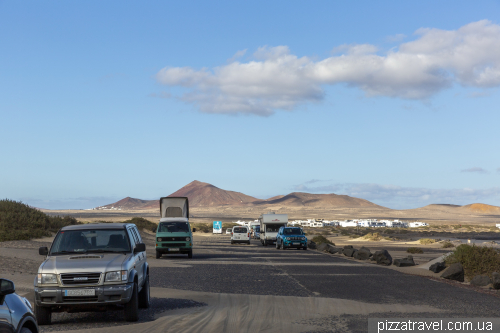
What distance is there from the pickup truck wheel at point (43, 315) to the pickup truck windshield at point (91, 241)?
1.17m

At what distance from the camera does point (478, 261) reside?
22.4 metres

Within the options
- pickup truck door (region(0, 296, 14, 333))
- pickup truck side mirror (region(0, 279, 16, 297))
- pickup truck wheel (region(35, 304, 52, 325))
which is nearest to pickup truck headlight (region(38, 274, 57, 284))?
pickup truck wheel (region(35, 304, 52, 325))

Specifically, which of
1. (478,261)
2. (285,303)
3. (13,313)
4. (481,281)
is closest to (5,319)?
(13,313)

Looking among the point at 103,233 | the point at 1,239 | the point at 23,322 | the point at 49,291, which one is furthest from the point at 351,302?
the point at 1,239

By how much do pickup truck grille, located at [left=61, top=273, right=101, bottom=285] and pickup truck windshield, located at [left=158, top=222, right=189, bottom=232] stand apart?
21.6m

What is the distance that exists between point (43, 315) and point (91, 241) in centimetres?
171

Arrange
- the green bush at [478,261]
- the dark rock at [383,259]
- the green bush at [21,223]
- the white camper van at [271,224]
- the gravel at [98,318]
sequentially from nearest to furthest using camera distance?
the gravel at [98,318], the green bush at [478,261], the dark rock at [383,259], the green bush at [21,223], the white camper van at [271,224]

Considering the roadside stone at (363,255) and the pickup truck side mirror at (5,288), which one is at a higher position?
the pickup truck side mirror at (5,288)

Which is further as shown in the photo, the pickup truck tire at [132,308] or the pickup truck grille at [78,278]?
the pickup truck tire at [132,308]

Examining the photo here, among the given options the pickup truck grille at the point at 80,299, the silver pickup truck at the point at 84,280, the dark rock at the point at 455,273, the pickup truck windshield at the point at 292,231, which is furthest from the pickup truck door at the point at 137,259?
the pickup truck windshield at the point at 292,231

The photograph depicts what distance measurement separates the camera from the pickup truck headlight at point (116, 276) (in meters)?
10.1

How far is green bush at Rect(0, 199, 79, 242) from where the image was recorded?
132 feet

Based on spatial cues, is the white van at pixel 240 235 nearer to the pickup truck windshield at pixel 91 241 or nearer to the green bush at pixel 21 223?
the green bush at pixel 21 223

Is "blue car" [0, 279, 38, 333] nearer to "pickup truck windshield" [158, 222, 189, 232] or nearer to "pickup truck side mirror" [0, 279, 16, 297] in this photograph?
"pickup truck side mirror" [0, 279, 16, 297]
